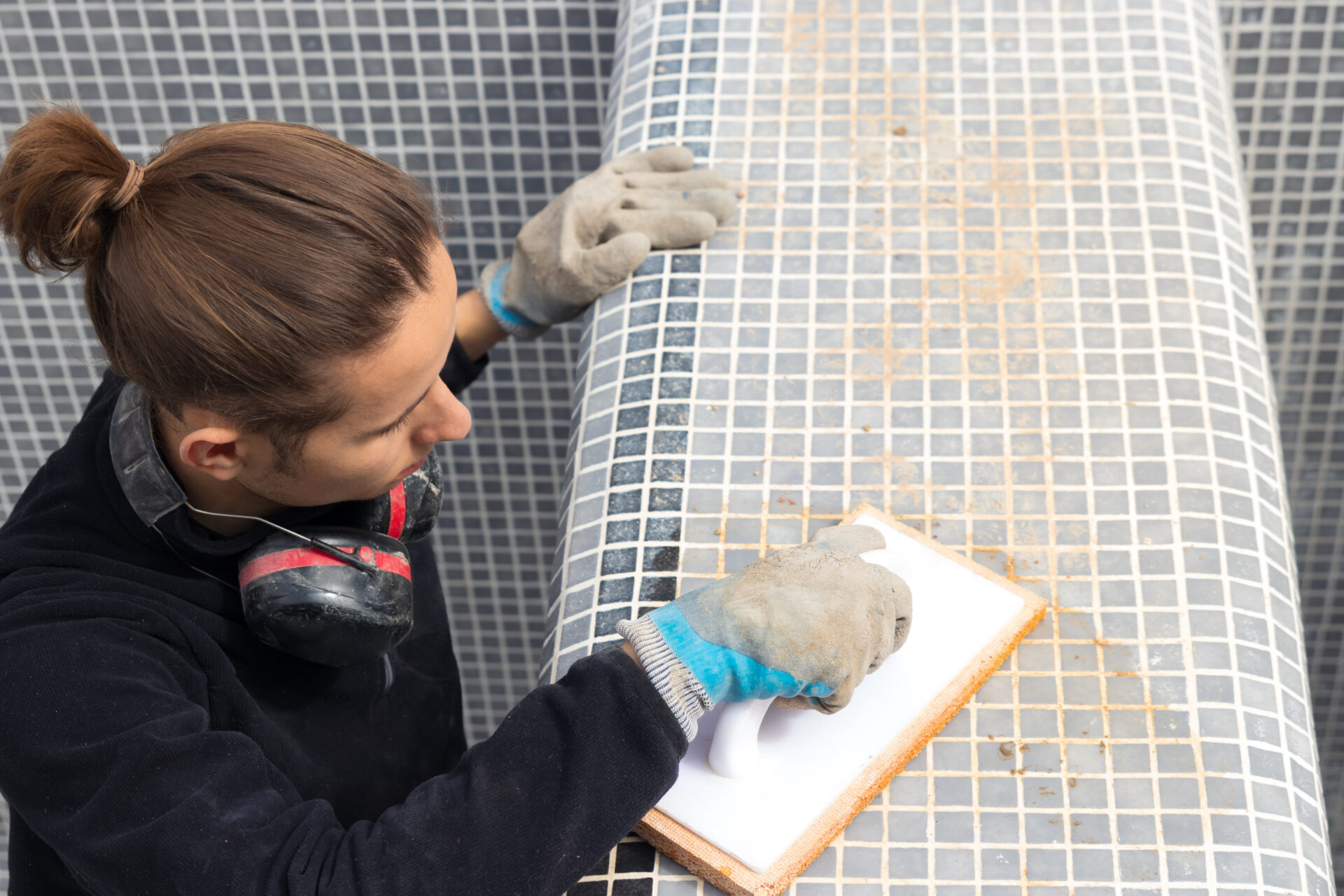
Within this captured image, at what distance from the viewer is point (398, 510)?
1.04 m

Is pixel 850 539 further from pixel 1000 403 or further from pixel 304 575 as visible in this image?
pixel 304 575

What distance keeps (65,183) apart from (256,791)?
0.43 metres

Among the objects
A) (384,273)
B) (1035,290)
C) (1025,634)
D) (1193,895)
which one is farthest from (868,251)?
(1193,895)

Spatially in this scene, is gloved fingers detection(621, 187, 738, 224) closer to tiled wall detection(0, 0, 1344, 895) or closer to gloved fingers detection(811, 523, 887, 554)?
tiled wall detection(0, 0, 1344, 895)

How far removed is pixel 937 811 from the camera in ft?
2.85

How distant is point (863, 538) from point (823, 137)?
558 millimetres

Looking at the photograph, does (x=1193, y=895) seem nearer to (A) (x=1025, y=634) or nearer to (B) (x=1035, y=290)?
(A) (x=1025, y=634)

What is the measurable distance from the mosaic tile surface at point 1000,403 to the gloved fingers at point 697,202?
3 cm

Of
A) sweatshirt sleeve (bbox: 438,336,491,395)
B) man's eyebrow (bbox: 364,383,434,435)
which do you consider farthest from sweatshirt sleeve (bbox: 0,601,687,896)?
sweatshirt sleeve (bbox: 438,336,491,395)

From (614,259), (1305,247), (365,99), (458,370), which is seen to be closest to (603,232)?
(614,259)

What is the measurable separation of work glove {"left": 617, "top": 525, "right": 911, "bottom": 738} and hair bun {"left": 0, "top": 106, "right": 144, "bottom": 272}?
47 cm

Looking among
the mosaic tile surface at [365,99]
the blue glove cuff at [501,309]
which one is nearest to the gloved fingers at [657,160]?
the blue glove cuff at [501,309]

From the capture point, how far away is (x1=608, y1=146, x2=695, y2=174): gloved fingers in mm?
1313

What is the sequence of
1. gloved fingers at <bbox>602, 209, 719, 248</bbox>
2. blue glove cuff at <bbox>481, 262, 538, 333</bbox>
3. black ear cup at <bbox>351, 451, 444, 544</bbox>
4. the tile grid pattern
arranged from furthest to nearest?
the tile grid pattern
blue glove cuff at <bbox>481, 262, 538, 333</bbox>
gloved fingers at <bbox>602, 209, 719, 248</bbox>
black ear cup at <bbox>351, 451, 444, 544</bbox>
